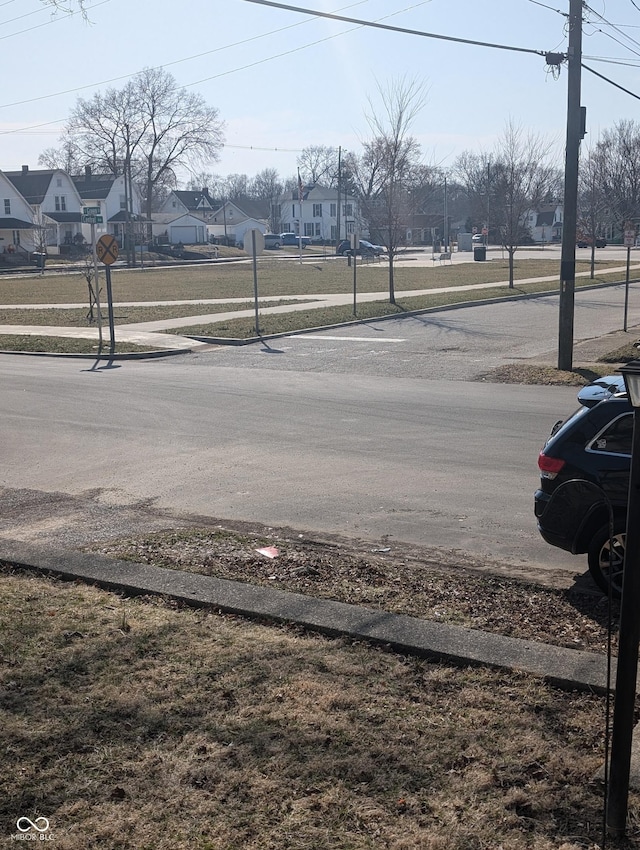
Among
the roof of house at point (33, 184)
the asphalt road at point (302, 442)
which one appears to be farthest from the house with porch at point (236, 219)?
the asphalt road at point (302, 442)

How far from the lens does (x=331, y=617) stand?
5895 mm

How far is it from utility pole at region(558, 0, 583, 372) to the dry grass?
1356 cm

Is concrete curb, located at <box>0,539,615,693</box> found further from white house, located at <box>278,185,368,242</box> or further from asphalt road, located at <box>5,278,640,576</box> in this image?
white house, located at <box>278,185,368,242</box>

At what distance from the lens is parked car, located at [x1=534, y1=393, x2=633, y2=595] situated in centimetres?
652

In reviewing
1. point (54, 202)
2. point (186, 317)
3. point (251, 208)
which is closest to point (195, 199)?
point (251, 208)

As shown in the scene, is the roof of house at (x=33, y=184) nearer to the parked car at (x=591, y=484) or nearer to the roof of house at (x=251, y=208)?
the roof of house at (x=251, y=208)

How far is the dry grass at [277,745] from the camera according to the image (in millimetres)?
3703

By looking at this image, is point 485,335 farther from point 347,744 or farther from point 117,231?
point 117,231

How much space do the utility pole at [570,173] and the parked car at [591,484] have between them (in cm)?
1139

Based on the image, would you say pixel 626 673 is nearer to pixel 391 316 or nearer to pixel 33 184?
pixel 391 316

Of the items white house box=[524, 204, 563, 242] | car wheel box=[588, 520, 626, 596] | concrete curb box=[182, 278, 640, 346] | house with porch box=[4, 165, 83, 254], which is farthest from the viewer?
white house box=[524, 204, 563, 242]

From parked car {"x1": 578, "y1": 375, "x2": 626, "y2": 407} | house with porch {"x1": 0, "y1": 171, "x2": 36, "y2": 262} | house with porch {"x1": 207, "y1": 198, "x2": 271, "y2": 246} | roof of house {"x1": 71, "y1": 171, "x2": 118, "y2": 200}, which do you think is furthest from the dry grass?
house with porch {"x1": 207, "y1": 198, "x2": 271, "y2": 246}

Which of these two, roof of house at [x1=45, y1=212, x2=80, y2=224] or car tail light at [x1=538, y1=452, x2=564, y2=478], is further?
roof of house at [x1=45, y1=212, x2=80, y2=224]

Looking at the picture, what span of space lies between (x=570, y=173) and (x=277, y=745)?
50.2 feet
